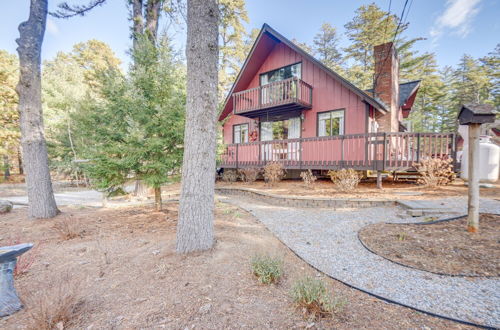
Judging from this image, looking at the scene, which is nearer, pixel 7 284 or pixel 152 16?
pixel 7 284

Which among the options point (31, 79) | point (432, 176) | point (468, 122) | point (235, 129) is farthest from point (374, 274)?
point (235, 129)

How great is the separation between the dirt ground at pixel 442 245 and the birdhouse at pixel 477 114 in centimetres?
186

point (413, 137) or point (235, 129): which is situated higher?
point (235, 129)

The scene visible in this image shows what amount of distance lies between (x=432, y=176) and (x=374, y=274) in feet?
18.5

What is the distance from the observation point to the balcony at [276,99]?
991 centimetres

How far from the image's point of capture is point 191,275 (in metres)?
2.45

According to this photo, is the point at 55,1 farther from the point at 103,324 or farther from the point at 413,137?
the point at 413,137

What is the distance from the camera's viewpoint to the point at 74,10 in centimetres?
539

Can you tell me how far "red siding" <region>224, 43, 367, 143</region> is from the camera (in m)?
9.40

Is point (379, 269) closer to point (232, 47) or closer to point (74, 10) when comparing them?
point (74, 10)

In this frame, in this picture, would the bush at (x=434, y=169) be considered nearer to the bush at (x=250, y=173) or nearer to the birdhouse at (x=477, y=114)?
the birdhouse at (x=477, y=114)

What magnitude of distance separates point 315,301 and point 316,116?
32.5 ft

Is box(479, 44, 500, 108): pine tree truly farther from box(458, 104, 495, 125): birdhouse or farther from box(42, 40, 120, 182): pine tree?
box(42, 40, 120, 182): pine tree

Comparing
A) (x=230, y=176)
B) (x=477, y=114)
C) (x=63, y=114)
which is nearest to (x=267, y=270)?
(x=477, y=114)
